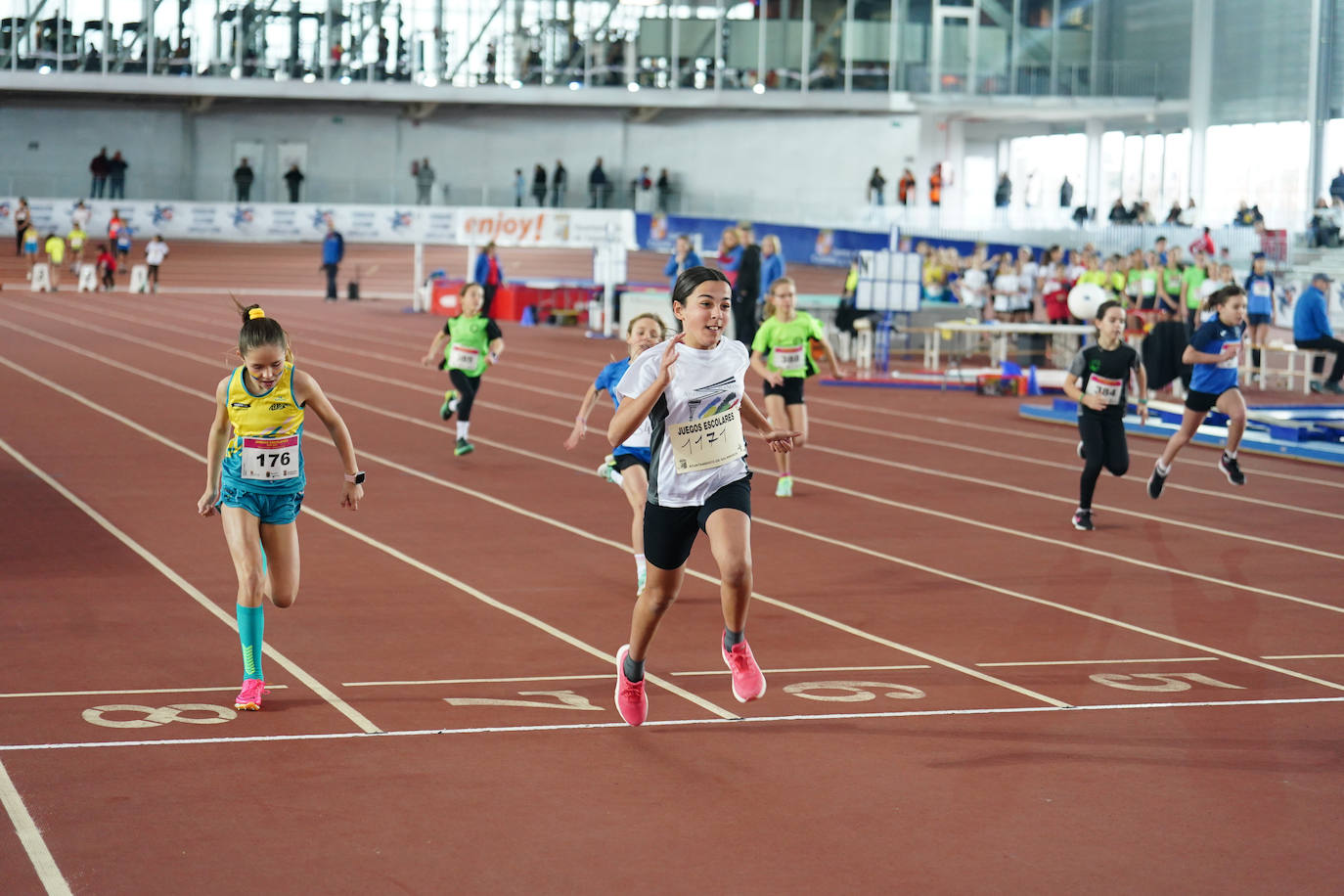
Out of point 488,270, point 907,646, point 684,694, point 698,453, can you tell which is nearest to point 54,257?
point 488,270

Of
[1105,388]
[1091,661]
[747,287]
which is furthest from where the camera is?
[747,287]

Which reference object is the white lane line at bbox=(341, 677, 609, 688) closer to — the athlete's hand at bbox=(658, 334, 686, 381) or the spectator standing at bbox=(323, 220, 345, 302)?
the athlete's hand at bbox=(658, 334, 686, 381)

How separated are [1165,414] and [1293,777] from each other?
546 inches

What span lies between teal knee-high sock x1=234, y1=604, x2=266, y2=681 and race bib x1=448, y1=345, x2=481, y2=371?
28.8ft

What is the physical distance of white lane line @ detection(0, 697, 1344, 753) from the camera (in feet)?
20.7

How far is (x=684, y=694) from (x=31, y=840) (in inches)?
115

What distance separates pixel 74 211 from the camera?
1917 inches

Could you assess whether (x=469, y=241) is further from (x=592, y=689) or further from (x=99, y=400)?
(x=592, y=689)

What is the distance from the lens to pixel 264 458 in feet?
22.6

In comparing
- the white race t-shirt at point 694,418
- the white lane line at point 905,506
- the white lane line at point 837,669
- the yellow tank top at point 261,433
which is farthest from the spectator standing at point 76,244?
the white race t-shirt at point 694,418

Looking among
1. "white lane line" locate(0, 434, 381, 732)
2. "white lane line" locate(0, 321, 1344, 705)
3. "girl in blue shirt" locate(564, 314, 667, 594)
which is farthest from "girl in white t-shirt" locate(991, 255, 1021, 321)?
"girl in blue shirt" locate(564, 314, 667, 594)

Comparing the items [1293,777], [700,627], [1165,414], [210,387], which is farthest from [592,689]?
[210,387]

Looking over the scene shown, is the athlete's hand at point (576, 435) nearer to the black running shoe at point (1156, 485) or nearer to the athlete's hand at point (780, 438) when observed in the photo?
the athlete's hand at point (780, 438)

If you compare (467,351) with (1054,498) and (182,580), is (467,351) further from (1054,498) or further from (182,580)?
(182,580)
